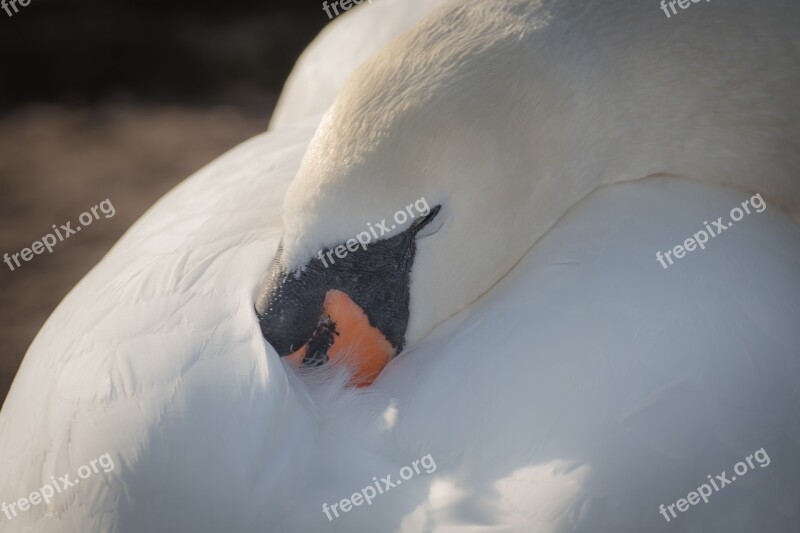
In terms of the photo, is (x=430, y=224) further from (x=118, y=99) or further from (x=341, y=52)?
(x=118, y=99)

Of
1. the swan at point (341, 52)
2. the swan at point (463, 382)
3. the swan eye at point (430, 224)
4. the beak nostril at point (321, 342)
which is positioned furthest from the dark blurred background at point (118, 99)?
the swan eye at point (430, 224)

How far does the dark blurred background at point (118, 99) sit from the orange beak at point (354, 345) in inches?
88.3

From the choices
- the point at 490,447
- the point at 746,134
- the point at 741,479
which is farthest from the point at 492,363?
the point at 746,134

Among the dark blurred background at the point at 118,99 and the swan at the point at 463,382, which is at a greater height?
the dark blurred background at the point at 118,99

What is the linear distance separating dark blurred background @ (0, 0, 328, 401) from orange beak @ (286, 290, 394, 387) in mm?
2244

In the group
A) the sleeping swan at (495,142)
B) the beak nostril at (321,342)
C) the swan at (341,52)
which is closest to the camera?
the sleeping swan at (495,142)

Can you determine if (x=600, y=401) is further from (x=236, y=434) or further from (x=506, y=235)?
(x=236, y=434)

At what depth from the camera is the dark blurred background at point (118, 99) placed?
3.93 metres

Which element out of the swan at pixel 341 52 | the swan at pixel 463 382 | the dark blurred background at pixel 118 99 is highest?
the dark blurred background at pixel 118 99

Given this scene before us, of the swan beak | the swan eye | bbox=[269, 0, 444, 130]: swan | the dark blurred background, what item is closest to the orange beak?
the swan beak

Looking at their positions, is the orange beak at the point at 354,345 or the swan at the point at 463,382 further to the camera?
the orange beak at the point at 354,345

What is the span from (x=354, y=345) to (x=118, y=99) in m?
2.98

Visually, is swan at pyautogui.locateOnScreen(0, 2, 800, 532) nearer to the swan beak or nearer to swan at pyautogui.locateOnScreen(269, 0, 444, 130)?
the swan beak

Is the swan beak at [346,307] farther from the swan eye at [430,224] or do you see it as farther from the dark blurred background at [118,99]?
the dark blurred background at [118,99]
